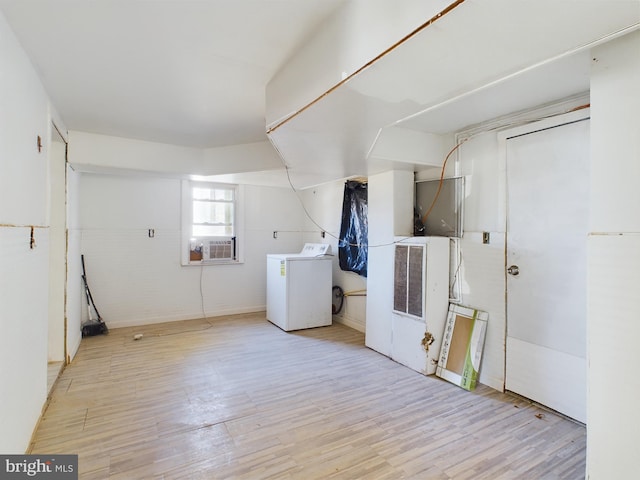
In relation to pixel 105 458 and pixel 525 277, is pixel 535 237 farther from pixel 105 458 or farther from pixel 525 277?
pixel 105 458

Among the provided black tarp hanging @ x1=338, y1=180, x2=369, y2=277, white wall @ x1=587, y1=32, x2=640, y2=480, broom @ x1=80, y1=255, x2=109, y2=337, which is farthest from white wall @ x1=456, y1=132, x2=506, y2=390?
broom @ x1=80, y1=255, x2=109, y2=337

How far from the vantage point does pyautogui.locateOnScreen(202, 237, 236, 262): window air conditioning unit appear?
4883 millimetres

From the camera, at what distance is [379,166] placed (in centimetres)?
317

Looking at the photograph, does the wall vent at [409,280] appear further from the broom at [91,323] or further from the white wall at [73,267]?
the broom at [91,323]

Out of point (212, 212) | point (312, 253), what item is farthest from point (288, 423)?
point (212, 212)

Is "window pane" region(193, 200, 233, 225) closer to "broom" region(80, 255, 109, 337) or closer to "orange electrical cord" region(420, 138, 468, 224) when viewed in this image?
"broom" region(80, 255, 109, 337)

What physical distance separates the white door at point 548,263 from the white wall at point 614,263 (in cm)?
96

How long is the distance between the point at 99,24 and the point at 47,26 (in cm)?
28

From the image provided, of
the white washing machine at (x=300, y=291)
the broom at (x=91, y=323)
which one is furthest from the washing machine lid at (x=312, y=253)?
the broom at (x=91, y=323)

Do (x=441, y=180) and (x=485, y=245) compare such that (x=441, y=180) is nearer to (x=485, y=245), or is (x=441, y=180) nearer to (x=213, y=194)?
(x=485, y=245)

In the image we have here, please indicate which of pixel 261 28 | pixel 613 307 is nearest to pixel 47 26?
pixel 261 28

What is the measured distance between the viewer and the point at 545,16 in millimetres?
1084

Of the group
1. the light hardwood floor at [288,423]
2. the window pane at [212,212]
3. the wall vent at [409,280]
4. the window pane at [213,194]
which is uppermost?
the window pane at [213,194]

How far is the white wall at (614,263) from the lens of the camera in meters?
1.30
